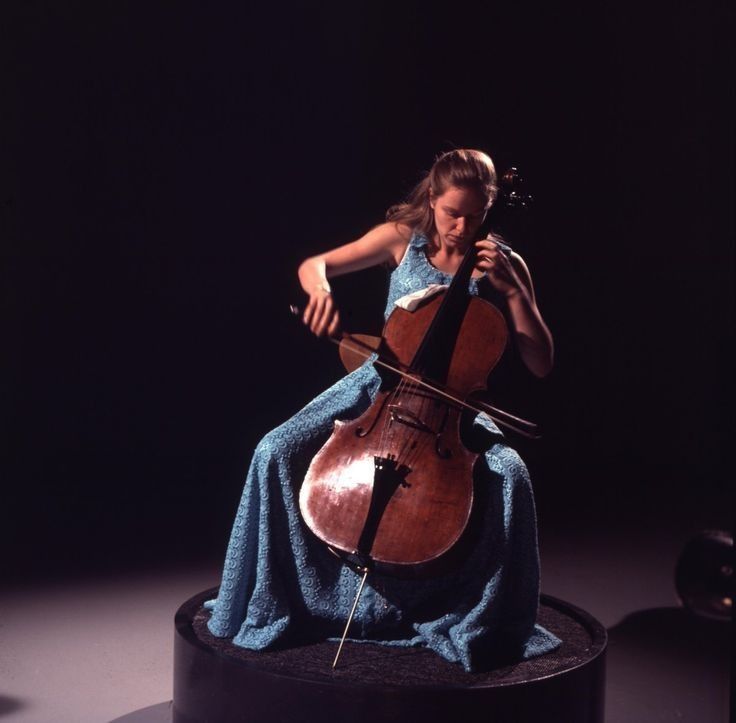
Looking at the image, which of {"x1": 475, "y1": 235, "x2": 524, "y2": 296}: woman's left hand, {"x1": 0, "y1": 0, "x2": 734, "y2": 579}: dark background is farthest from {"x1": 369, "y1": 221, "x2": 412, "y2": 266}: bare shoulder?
{"x1": 0, "y1": 0, "x2": 734, "y2": 579}: dark background

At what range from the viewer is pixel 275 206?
12.0 ft

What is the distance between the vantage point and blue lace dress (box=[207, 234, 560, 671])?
2.27 m

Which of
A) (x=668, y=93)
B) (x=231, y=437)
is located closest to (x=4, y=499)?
(x=231, y=437)

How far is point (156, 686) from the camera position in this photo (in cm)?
268

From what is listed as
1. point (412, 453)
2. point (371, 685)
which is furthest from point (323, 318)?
point (371, 685)

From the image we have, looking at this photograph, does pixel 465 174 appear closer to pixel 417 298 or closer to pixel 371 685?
pixel 417 298

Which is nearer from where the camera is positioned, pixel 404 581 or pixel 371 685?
pixel 371 685

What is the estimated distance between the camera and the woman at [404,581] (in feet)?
7.43

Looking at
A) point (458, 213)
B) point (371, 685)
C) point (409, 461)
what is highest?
point (458, 213)

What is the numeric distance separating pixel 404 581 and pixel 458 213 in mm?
753

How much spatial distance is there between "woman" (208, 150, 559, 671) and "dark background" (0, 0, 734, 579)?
0.93 metres

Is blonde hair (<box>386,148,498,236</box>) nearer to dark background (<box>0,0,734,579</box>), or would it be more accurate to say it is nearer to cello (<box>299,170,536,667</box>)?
cello (<box>299,170,536,667</box>)

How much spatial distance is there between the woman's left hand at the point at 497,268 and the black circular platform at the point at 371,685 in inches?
28.6

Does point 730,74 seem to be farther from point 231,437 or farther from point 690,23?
point 231,437
